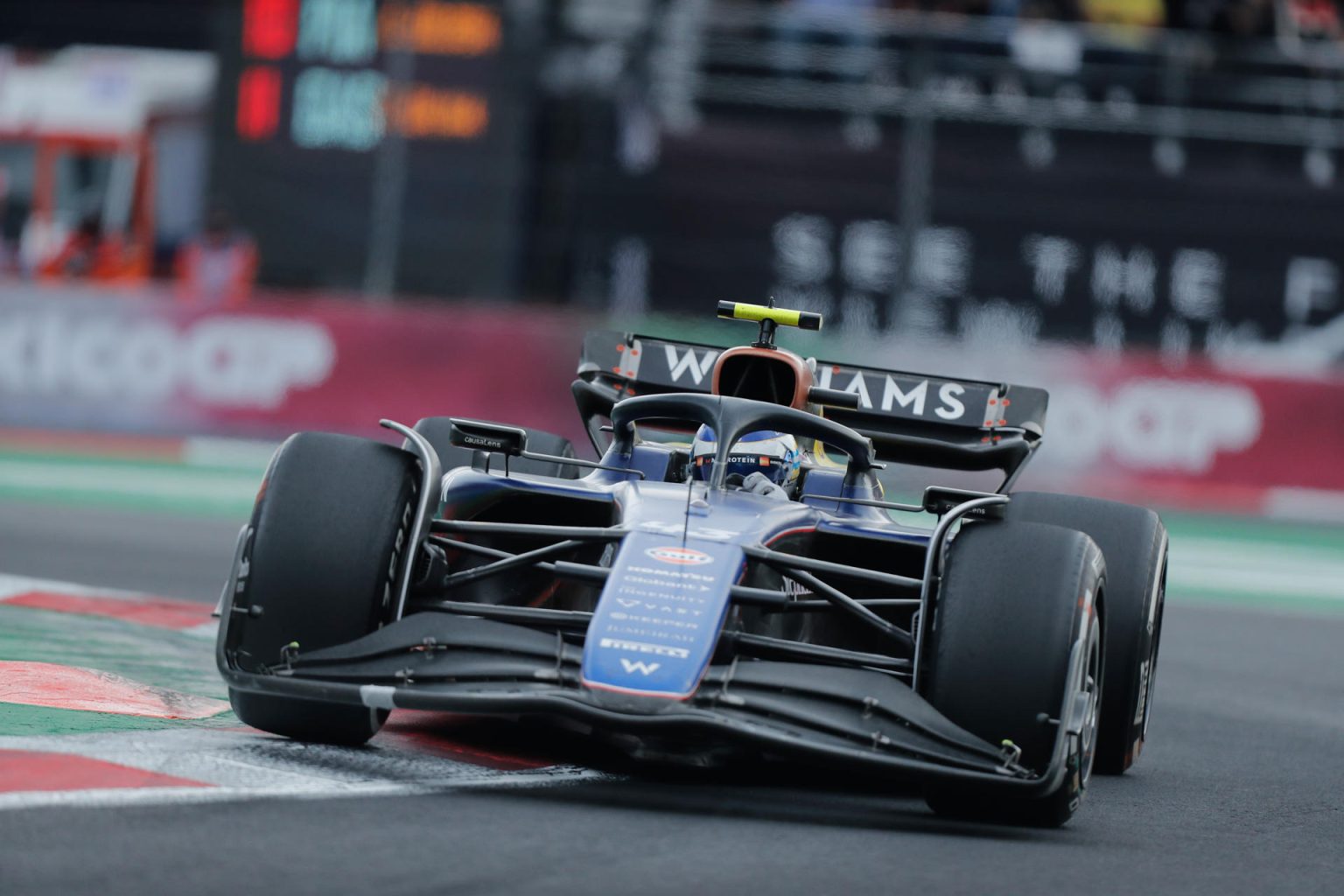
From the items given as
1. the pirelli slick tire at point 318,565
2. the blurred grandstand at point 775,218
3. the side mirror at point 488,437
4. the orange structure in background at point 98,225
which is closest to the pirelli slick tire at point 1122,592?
the side mirror at point 488,437

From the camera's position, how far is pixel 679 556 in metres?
5.47

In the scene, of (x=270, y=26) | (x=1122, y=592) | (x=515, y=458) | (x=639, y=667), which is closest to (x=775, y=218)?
(x=270, y=26)

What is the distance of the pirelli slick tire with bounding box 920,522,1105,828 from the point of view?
5145 millimetres

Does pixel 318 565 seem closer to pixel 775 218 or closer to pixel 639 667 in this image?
pixel 639 667

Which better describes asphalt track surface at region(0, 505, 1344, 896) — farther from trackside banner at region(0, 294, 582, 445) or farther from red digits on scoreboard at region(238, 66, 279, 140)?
red digits on scoreboard at region(238, 66, 279, 140)

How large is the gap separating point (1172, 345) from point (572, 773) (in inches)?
444

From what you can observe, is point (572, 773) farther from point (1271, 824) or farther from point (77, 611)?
point (77, 611)

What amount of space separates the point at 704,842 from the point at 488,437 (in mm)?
2003

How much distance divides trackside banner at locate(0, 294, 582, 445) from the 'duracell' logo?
11732 millimetres

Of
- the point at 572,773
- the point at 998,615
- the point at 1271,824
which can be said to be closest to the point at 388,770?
the point at 572,773

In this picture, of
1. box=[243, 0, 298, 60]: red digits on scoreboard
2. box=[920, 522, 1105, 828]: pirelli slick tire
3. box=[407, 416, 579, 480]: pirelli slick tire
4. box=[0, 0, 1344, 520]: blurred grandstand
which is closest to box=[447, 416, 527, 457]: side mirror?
box=[407, 416, 579, 480]: pirelli slick tire

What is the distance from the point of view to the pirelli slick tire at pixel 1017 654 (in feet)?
16.9

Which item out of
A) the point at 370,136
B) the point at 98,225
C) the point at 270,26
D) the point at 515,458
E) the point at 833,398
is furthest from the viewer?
the point at 98,225

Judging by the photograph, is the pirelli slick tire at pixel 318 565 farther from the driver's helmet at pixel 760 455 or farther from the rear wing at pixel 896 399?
the rear wing at pixel 896 399
